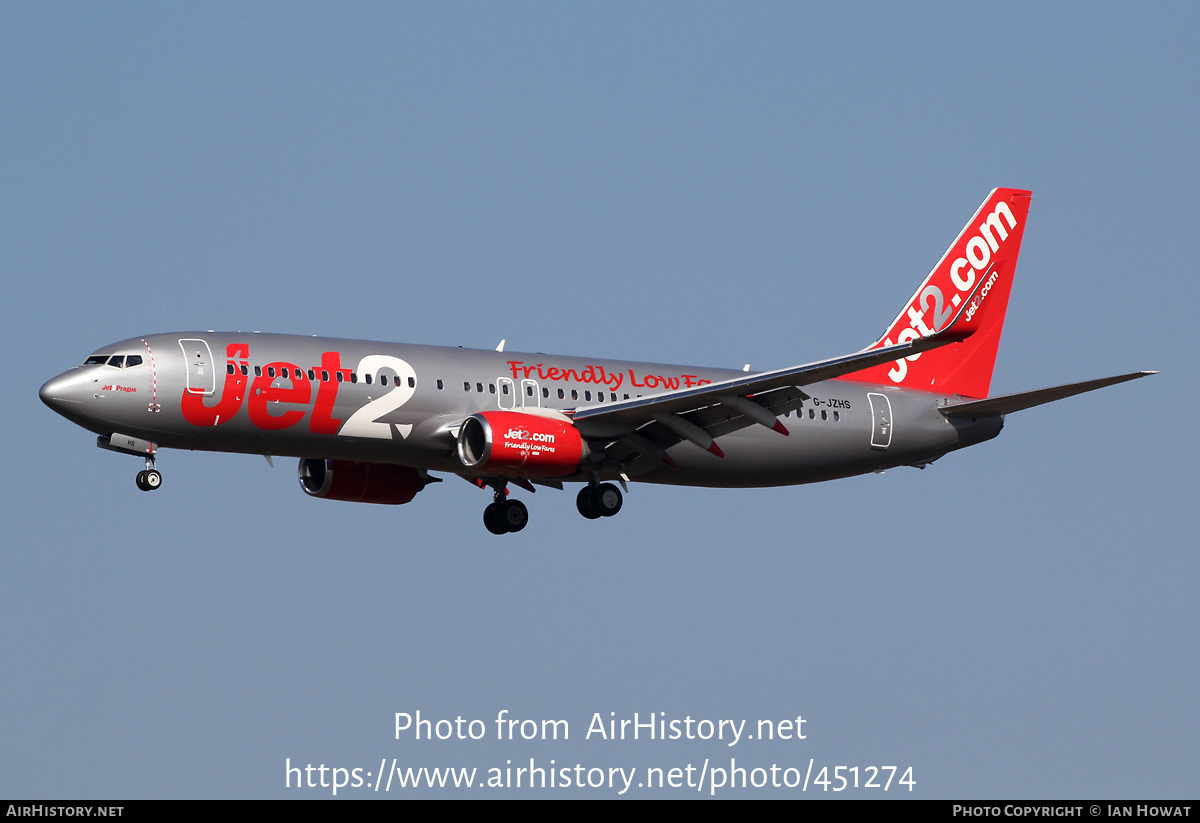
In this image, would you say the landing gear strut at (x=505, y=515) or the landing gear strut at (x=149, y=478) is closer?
the landing gear strut at (x=149, y=478)

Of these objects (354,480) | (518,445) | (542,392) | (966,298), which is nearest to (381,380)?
(518,445)

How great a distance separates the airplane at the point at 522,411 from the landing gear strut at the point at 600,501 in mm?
41

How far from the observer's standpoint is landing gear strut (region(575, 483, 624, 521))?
157 ft

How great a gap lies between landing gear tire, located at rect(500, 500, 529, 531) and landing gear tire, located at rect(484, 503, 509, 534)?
0.11 m

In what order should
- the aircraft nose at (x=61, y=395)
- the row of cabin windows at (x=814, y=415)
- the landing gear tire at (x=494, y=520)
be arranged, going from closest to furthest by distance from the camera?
the aircraft nose at (x=61, y=395) → the landing gear tire at (x=494, y=520) → the row of cabin windows at (x=814, y=415)

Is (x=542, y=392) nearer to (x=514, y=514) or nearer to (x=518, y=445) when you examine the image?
(x=518, y=445)

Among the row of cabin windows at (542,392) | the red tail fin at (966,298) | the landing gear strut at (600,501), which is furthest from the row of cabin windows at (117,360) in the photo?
the red tail fin at (966,298)

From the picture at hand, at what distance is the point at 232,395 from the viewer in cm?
4269

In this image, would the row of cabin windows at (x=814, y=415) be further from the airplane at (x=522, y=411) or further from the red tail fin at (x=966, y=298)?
the red tail fin at (x=966, y=298)

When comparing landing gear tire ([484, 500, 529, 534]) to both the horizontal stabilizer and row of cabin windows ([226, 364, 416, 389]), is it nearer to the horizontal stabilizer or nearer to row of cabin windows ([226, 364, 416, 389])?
row of cabin windows ([226, 364, 416, 389])

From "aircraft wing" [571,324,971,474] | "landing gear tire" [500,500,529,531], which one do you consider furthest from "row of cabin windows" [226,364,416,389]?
"landing gear tire" [500,500,529,531]

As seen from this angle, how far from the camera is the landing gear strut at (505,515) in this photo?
50.1 meters

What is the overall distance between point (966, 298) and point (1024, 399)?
26.7ft
